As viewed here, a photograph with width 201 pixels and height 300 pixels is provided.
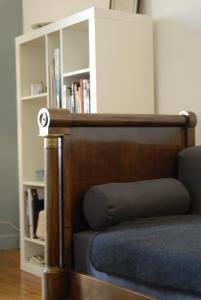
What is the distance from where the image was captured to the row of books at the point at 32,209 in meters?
3.56

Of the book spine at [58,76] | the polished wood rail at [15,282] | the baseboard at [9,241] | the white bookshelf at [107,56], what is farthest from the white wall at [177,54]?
the baseboard at [9,241]

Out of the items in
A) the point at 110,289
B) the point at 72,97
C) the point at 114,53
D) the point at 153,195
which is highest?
the point at 114,53

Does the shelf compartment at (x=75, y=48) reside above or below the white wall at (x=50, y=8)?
below

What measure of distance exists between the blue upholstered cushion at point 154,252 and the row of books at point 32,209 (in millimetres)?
1651

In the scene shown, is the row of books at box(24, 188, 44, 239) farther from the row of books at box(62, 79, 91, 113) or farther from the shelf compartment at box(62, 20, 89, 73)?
the shelf compartment at box(62, 20, 89, 73)

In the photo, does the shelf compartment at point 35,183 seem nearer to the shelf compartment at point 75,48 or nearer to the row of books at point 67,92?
the row of books at point 67,92

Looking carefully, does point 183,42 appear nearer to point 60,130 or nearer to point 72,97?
point 72,97

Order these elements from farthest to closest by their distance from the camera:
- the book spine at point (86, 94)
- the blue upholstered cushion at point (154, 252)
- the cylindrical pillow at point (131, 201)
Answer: the book spine at point (86, 94)
the cylindrical pillow at point (131, 201)
the blue upholstered cushion at point (154, 252)

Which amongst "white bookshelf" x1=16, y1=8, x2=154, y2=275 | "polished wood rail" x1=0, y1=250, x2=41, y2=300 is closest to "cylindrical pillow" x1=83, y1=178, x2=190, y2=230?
"white bookshelf" x1=16, y1=8, x2=154, y2=275

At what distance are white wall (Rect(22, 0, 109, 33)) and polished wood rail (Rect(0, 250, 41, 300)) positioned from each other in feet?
5.81

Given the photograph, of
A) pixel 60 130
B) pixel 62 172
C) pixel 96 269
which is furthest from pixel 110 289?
pixel 60 130

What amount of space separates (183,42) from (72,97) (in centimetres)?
70

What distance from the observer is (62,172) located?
2.03m

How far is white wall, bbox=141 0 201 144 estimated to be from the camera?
276 cm
